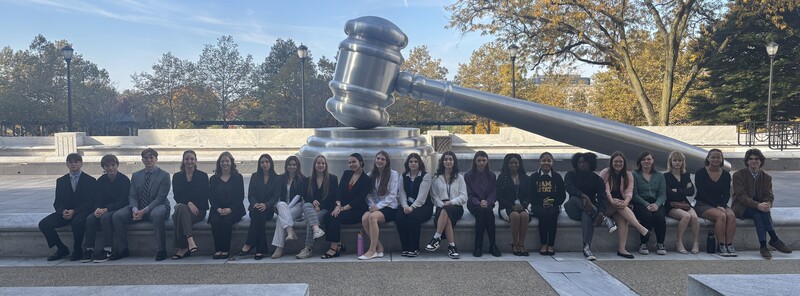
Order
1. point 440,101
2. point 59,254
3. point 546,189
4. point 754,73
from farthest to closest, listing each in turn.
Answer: point 754,73
point 440,101
point 546,189
point 59,254

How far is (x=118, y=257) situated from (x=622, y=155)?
4.87 meters

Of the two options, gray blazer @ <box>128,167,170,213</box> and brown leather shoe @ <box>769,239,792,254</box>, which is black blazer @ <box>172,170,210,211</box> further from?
brown leather shoe @ <box>769,239,792,254</box>

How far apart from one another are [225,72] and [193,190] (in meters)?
35.5

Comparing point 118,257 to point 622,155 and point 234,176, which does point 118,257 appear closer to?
point 234,176

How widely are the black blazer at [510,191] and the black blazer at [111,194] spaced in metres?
3.63

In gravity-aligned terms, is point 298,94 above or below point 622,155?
above

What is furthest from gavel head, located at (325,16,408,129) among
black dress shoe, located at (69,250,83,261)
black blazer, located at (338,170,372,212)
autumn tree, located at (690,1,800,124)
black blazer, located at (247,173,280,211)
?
autumn tree, located at (690,1,800,124)

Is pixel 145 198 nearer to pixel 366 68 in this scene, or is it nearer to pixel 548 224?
pixel 366 68

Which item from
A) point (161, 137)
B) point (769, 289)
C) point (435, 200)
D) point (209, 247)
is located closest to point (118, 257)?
point (209, 247)

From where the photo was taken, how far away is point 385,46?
5.17 m

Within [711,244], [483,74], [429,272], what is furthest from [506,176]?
[483,74]

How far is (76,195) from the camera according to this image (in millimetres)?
4523

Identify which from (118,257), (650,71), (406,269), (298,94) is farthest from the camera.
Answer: (298,94)

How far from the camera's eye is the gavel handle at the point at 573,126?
4922 millimetres
